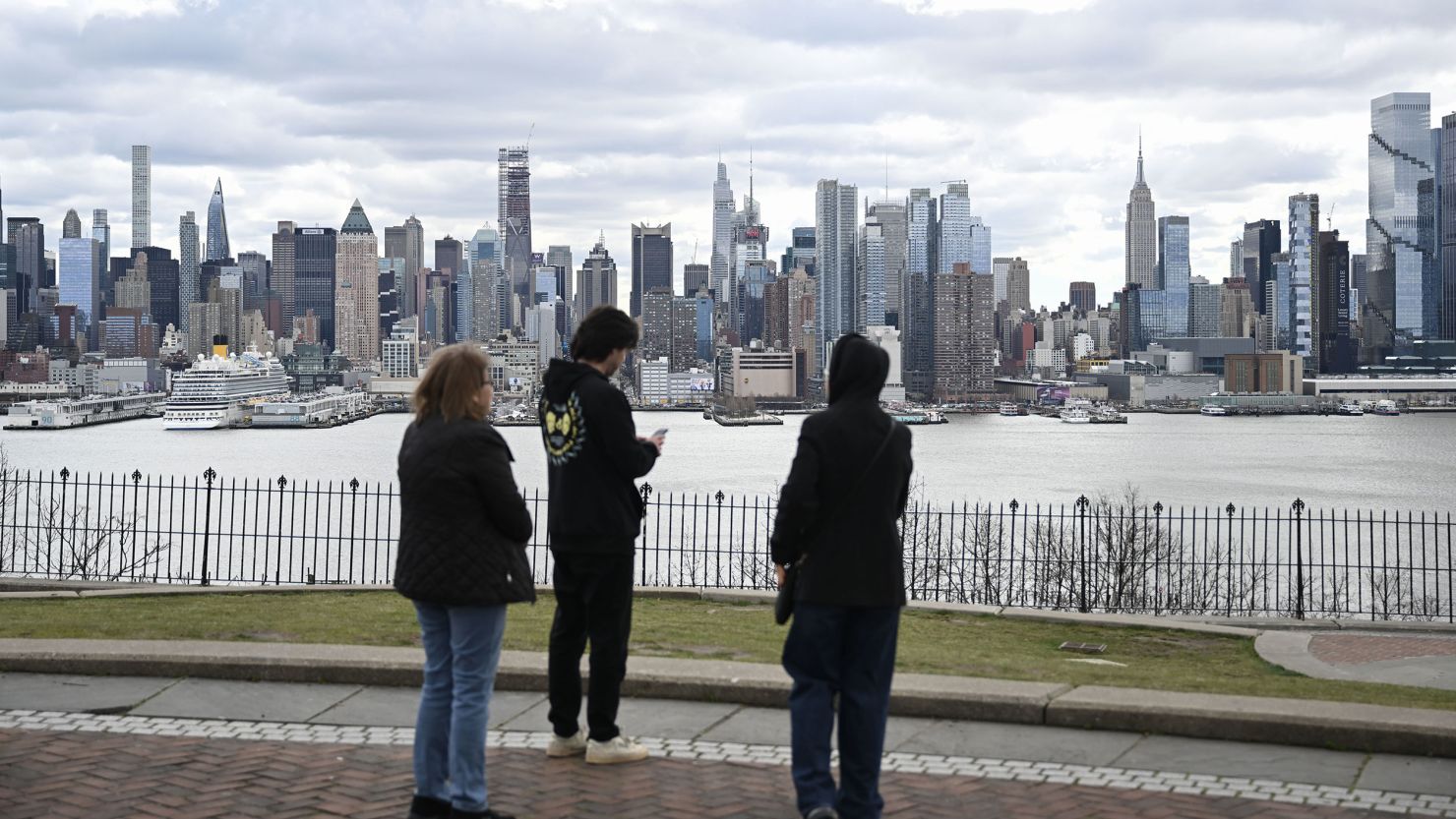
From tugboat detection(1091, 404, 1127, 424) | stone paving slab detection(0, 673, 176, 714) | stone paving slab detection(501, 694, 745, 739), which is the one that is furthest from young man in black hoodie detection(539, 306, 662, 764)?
tugboat detection(1091, 404, 1127, 424)

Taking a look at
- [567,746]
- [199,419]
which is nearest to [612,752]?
[567,746]

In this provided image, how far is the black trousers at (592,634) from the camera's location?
6199 mm

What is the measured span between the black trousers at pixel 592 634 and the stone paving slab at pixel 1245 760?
2333 mm

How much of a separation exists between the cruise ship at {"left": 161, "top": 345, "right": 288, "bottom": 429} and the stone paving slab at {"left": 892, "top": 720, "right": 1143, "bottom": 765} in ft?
456

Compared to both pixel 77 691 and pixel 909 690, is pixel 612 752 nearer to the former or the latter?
pixel 909 690

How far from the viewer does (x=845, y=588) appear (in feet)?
16.9

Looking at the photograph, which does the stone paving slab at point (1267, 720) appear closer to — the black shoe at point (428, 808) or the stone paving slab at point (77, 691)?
the black shoe at point (428, 808)

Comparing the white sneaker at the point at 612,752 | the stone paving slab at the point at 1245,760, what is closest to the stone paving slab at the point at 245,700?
the white sneaker at the point at 612,752

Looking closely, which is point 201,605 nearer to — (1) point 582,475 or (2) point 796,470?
(1) point 582,475

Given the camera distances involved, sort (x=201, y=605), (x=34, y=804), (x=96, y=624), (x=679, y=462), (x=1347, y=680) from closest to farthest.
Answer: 1. (x=34, y=804)
2. (x=1347, y=680)
3. (x=96, y=624)
4. (x=201, y=605)
5. (x=679, y=462)

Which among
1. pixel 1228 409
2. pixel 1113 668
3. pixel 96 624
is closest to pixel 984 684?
pixel 1113 668

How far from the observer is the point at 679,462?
8869 cm

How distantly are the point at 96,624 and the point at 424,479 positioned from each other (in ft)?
17.8

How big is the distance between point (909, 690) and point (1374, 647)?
17.8ft
